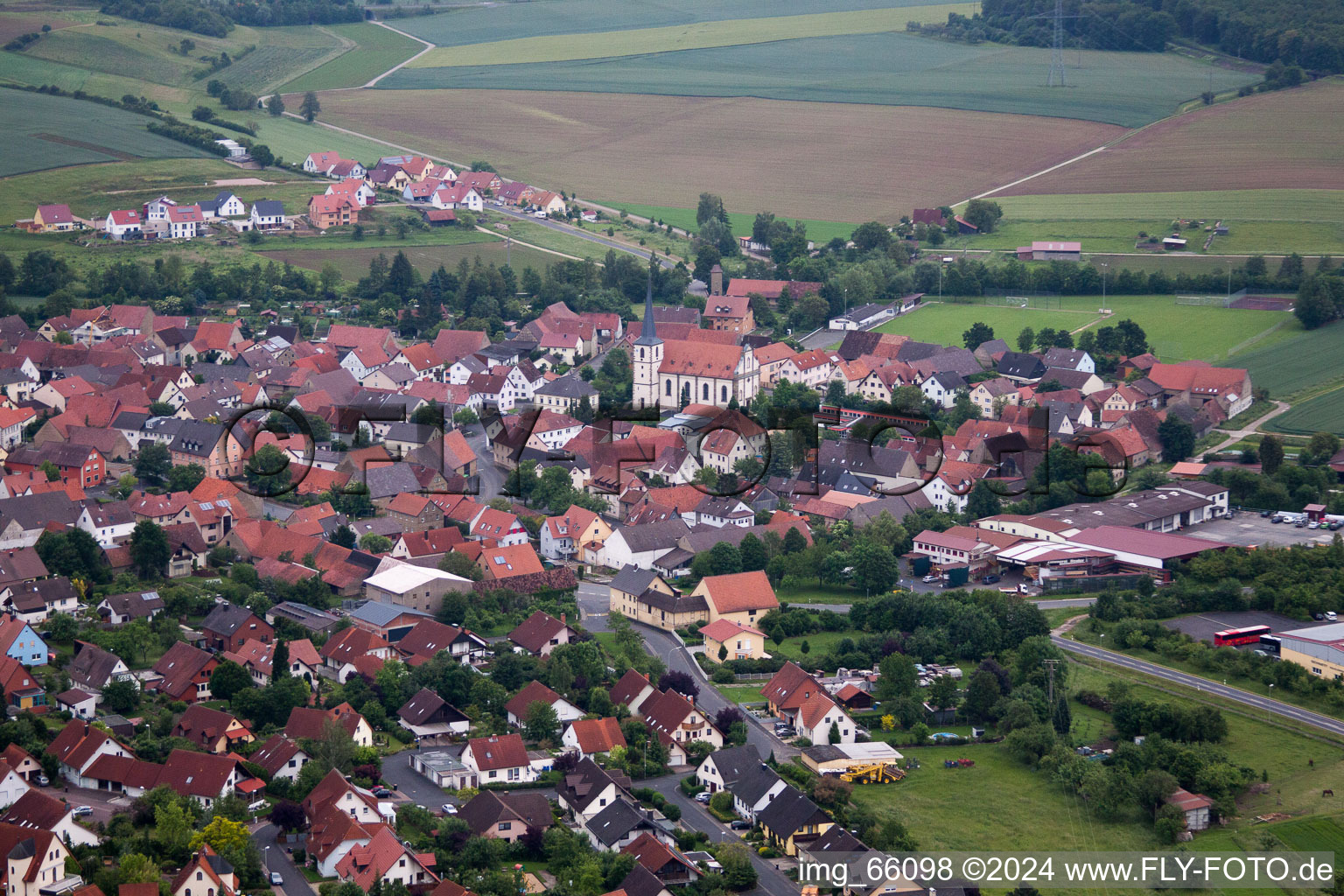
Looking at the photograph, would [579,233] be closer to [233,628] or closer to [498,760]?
[233,628]

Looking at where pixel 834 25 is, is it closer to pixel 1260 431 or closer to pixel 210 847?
pixel 1260 431

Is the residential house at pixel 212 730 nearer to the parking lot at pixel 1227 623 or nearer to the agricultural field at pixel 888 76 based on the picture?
the parking lot at pixel 1227 623

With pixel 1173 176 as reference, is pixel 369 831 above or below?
below

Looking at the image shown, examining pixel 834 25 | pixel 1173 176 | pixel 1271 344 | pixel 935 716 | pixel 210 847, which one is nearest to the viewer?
pixel 210 847

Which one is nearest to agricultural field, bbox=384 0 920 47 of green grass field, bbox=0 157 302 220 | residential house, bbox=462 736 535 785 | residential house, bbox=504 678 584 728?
green grass field, bbox=0 157 302 220

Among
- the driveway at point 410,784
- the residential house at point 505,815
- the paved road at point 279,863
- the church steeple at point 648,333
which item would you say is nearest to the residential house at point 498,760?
the driveway at point 410,784

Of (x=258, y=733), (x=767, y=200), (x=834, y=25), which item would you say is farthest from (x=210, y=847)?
(x=834, y=25)

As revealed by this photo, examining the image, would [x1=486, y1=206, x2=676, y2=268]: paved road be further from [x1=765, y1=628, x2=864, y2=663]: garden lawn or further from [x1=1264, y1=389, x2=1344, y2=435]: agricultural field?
[x1=765, y1=628, x2=864, y2=663]: garden lawn
